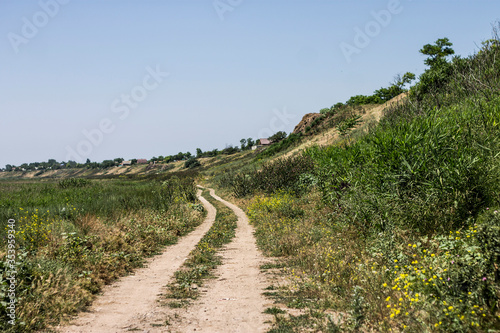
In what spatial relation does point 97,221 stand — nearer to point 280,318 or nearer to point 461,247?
point 280,318

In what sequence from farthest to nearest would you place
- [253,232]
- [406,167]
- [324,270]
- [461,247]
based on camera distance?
1. [253,232]
2. [406,167]
3. [324,270]
4. [461,247]

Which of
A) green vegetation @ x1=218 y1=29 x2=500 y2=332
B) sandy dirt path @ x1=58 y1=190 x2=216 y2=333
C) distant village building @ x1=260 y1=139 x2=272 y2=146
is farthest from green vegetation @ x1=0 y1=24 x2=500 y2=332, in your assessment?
distant village building @ x1=260 y1=139 x2=272 y2=146

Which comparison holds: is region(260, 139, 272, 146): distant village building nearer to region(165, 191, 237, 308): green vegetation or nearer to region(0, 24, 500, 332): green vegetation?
region(165, 191, 237, 308): green vegetation

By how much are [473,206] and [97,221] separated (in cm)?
1020

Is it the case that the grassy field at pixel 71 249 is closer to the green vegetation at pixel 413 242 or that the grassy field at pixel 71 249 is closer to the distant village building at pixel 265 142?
the green vegetation at pixel 413 242

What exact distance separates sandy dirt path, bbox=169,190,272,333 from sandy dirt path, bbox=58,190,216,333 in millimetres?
600

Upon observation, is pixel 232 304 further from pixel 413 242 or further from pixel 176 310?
pixel 413 242

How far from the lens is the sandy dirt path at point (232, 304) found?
484cm

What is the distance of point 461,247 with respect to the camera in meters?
4.79

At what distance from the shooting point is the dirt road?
4871mm

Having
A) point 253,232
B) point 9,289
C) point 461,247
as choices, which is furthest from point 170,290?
point 253,232

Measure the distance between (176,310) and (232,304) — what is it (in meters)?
1.02

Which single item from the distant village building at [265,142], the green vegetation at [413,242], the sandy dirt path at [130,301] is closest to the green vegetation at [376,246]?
the green vegetation at [413,242]

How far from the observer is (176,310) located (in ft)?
18.5
